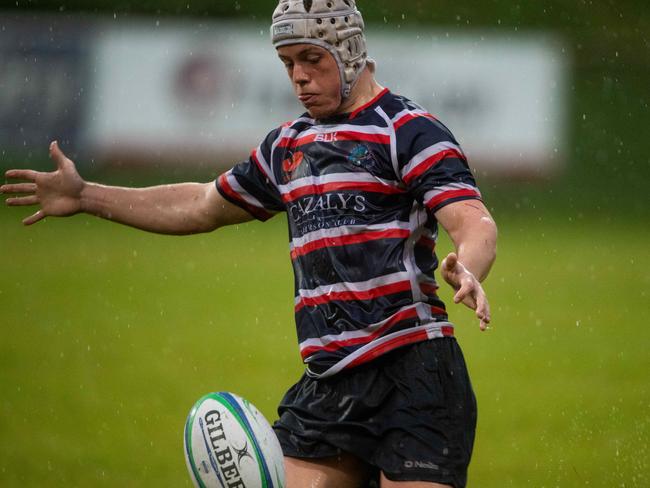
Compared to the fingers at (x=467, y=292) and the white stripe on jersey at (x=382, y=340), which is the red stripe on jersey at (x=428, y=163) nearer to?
the white stripe on jersey at (x=382, y=340)

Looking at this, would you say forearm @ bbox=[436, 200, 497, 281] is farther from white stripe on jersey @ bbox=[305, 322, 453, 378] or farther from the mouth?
the mouth

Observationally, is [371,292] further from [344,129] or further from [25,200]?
[25,200]

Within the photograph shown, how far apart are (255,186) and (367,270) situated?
766 mm

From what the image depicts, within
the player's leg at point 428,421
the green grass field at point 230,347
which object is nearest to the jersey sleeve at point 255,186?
the player's leg at point 428,421

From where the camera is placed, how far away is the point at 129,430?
8.48 meters

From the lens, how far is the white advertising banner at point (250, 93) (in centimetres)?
1878

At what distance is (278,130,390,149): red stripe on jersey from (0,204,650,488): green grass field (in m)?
2.91

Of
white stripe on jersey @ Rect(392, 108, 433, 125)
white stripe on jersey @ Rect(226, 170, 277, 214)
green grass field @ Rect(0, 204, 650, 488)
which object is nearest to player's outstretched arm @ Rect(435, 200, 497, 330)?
white stripe on jersey @ Rect(392, 108, 433, 125)

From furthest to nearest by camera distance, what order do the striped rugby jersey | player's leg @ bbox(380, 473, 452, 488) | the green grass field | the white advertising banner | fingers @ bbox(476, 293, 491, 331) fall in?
the white advertising banner < the green grass field < the striped rugby jersey < player's leg @ bbox(380, 473, 452, 488) < fingers @ bbox(476, 293, 491, 331)

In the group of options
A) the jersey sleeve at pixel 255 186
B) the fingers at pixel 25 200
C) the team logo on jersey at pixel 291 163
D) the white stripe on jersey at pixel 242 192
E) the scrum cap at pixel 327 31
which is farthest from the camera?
the fingers at pixel 25 200

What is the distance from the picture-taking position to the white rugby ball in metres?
4.20

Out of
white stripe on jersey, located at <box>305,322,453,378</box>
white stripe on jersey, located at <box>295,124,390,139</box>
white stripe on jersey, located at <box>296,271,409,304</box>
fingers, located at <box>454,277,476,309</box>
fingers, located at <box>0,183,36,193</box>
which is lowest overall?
white stripe on jersey, located at <box>305,322,453,378</box>

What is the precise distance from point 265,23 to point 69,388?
1290 cm

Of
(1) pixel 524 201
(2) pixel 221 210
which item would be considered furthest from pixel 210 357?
(1) pixel 524 201
